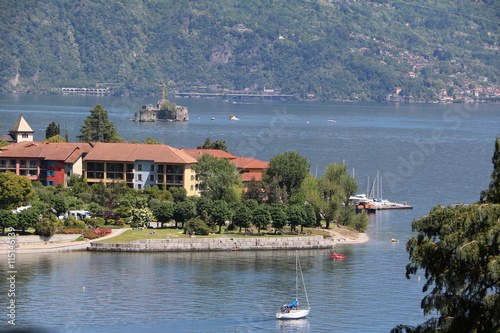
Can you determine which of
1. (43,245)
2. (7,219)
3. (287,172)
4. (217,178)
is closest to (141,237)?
(43,245)

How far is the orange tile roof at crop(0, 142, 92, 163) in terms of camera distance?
3681 inches

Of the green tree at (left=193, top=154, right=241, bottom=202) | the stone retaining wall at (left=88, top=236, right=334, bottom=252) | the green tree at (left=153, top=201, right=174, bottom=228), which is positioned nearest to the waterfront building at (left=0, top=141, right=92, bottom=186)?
the green tree at (left=193, top=154, right=241, bottom=202)

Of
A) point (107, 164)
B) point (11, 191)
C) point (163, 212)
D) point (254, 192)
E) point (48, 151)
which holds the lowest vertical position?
point (163, 212)

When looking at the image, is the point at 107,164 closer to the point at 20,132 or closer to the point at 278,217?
the point at 278,217

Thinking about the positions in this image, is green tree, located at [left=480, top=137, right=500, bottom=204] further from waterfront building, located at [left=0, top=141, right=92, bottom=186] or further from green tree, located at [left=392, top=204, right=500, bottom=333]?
waterfront building, located at [left=0, top=141, right=92, bottom=186]

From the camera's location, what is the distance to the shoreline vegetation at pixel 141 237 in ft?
233

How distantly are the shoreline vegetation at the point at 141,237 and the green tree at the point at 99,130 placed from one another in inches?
1913

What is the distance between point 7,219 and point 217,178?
20.8 meters

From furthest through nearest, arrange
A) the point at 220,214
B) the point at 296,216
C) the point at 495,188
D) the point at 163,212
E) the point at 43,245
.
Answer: the point at 296,216, the point at 163,212, the point at 220,214, the point at 43,245, the point at 495,188

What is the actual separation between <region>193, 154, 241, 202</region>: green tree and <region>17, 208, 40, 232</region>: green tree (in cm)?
1736

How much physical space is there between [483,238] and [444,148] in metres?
162

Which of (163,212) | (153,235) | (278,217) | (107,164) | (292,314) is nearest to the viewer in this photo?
(292,314)

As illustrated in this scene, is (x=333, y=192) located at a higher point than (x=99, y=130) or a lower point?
lower

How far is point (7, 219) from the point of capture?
72.2 m
